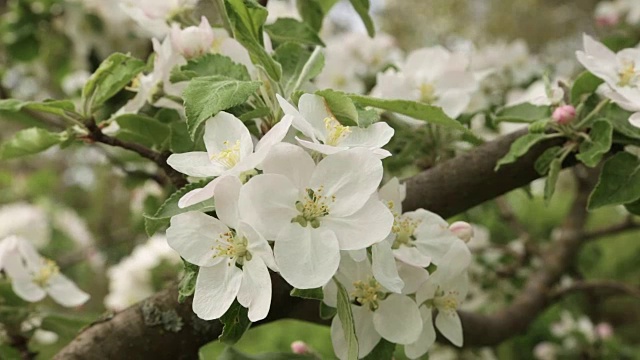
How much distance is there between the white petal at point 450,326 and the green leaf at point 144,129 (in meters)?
0.33

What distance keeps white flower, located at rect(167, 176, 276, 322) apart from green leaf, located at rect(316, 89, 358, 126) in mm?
107

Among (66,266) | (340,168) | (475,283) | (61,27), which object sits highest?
(340,168)

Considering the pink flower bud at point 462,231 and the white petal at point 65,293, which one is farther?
the white petal at point 65,293

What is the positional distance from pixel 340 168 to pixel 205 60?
20cm

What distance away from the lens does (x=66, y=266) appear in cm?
191

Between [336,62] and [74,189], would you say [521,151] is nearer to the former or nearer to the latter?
[336,62]

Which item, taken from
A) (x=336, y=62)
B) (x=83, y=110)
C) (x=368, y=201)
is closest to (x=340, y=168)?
(x=368, y=201)

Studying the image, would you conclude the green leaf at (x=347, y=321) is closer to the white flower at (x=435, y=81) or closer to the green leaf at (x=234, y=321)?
the green leaf at (x=234, y=321)

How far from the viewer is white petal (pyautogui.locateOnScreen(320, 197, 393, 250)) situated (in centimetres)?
47

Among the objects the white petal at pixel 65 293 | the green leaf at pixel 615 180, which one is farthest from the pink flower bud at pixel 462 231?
the white petal at pixel 65 293

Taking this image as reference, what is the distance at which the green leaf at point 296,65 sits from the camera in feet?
1.97

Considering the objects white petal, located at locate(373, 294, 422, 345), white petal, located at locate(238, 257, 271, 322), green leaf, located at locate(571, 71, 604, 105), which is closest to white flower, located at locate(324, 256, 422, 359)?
white petal, located at locate(373, 294, 422, 345)

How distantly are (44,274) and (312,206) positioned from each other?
0.47 m

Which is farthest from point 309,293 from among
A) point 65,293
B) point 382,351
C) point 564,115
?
point 65,293
